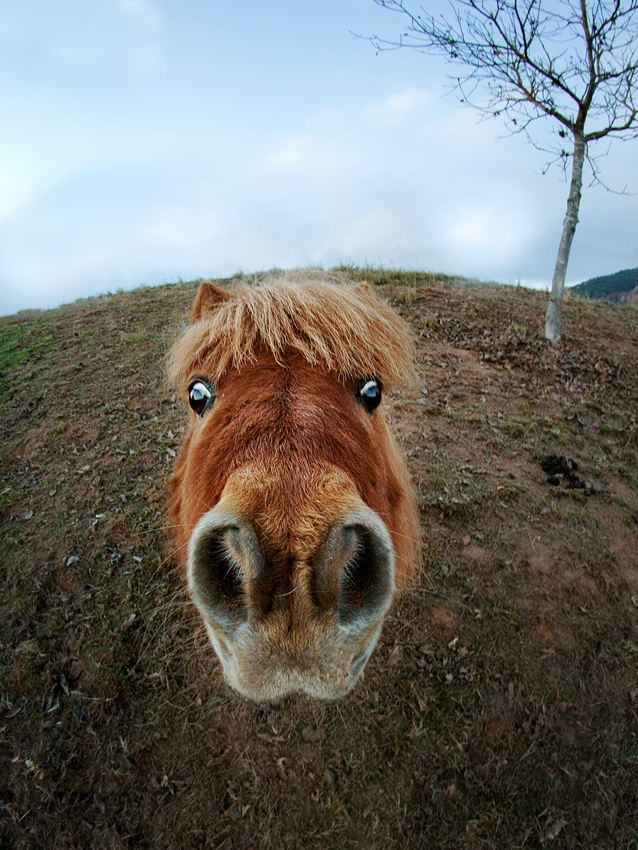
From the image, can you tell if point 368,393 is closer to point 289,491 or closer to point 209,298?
point 289,491

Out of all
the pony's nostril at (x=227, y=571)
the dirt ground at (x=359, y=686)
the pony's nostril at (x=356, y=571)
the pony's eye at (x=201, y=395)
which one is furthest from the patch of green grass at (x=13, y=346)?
the pony's nostril at (x=356, y=571)

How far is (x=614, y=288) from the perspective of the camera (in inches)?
Answer: 917

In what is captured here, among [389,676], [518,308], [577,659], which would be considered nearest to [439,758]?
[389,676]

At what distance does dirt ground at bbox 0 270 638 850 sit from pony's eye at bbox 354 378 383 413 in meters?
1.74

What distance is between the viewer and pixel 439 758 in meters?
3.20

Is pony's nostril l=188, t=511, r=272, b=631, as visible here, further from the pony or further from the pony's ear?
the pony's ear

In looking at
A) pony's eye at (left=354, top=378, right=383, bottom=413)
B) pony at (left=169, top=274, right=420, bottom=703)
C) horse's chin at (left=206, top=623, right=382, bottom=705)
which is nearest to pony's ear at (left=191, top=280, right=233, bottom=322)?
pony at (left=169, top=274, right=420, bottom=703)

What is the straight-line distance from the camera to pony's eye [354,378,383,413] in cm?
225

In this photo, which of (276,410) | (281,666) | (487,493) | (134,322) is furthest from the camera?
(134,322)

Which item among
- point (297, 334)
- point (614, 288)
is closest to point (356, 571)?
point (297, 334)

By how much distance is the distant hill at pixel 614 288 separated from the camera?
755 inches

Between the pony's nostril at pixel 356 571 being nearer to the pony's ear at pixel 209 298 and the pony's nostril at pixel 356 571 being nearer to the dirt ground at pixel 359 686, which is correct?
the dirt ground at pixel 359 686

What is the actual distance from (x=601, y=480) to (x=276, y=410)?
20.4ft

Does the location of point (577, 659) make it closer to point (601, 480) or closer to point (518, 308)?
point (601, 480)
